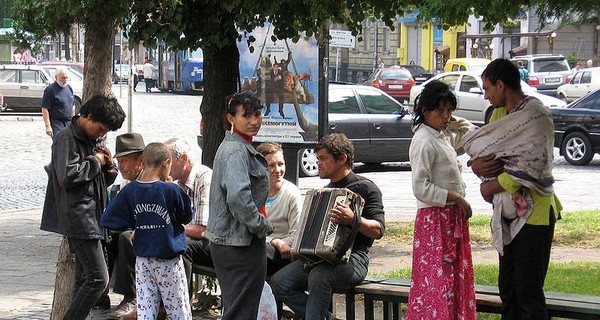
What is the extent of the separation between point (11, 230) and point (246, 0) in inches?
223

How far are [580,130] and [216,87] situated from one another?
12865 millimetres

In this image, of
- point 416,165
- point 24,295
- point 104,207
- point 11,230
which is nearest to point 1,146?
point 11,230

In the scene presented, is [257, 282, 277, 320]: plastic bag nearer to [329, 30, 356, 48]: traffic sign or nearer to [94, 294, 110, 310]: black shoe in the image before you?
[94, 294, 110, 310]: black shoe

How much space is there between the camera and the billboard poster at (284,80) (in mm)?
12750

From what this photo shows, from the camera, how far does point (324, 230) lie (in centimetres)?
670

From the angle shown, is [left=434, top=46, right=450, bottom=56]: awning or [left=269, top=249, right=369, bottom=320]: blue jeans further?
[left=434, top=46, right=450, bottom=56]: awning

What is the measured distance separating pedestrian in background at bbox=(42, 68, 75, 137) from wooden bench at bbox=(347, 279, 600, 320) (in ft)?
34.7

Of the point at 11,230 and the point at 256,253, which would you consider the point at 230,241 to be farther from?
the point at 11,230

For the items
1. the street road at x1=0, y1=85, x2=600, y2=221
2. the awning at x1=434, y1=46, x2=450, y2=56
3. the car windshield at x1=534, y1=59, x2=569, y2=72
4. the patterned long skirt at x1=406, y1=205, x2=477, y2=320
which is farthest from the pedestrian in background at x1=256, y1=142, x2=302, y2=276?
the awning at x1=434, y1=46, x2=450, y2=56

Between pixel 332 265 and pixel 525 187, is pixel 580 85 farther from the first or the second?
pixel 525 187

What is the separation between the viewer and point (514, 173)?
19.5 ft

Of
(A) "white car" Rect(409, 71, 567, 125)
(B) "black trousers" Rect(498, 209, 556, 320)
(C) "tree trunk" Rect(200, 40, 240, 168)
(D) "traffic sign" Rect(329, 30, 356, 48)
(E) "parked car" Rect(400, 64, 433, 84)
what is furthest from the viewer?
(E) "parked car" Rect(400, 64, 433, 84)

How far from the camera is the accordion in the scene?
21.9 feet

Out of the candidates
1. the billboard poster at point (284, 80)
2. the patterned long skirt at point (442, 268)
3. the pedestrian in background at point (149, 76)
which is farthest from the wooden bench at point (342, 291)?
the pedestrian in background at point (149, 76)
